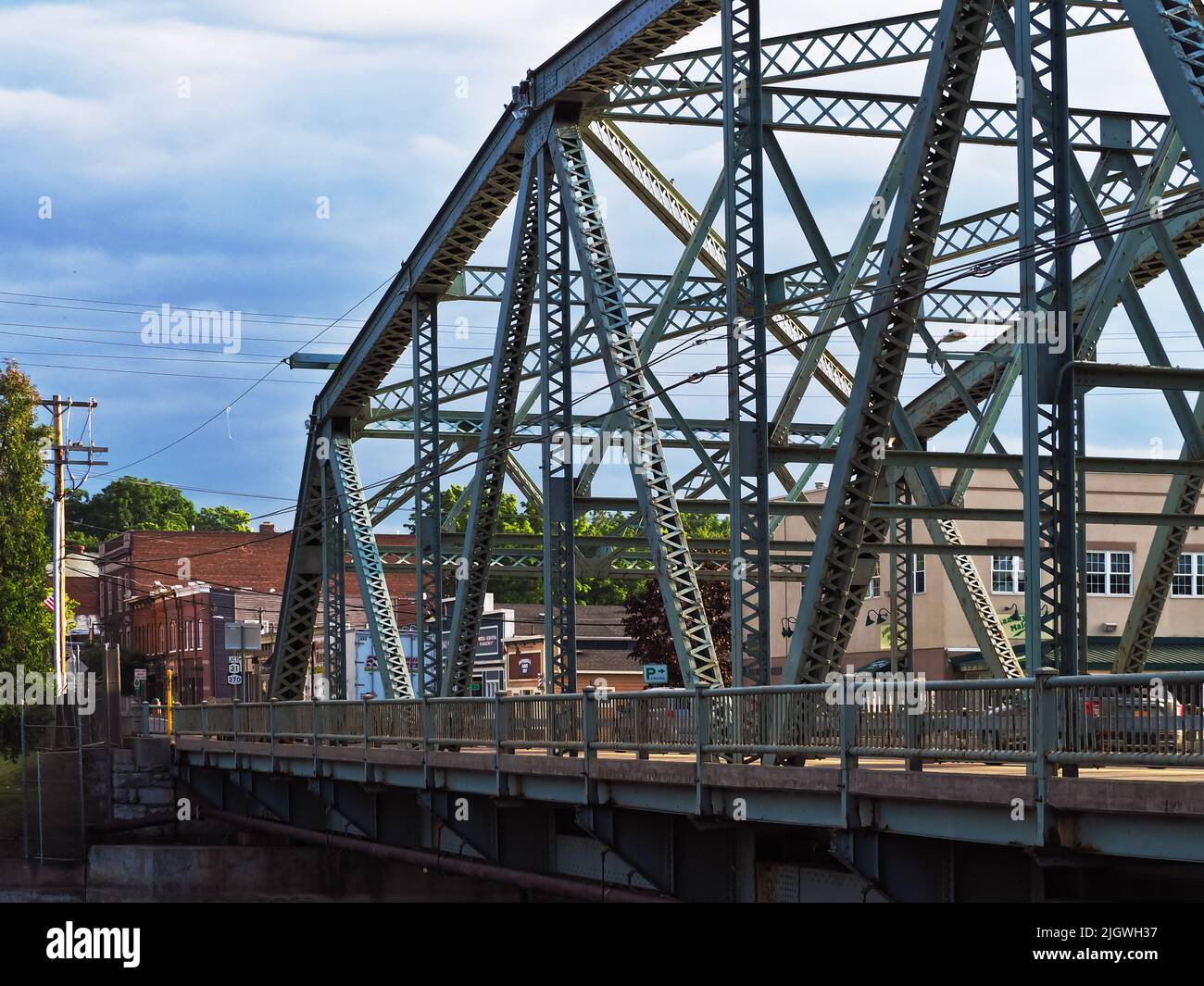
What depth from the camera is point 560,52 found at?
2859cm

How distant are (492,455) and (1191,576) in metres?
31.9

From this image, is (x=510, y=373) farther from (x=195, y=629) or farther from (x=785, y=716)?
(x=195, y=629)

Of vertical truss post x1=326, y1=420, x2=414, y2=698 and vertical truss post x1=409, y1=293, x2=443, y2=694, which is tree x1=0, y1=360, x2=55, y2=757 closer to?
vertical truss post x1=326, y1=420, x2=414, y2=698

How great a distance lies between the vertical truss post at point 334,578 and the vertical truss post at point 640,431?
1610 centimetres

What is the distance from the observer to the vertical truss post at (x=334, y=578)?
42250mm

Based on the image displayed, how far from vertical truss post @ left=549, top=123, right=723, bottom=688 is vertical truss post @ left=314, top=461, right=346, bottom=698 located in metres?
16.1

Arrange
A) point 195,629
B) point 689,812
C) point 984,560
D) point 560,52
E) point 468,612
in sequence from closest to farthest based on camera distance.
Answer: point 689,812 → point 560,52 → point 468,612 → point 984,560 → point 195,629

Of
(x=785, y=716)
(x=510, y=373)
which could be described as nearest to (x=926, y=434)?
(x=510, y=373)

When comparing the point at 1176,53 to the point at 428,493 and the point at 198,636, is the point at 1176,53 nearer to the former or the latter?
the point at 428,493

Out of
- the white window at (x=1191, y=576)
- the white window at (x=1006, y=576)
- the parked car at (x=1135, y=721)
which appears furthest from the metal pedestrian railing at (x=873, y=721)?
the white window at (x=1191, y=576)

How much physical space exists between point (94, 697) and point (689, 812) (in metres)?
35.3

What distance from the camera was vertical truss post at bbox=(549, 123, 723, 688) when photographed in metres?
23.4

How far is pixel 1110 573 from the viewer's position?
2147 inches
